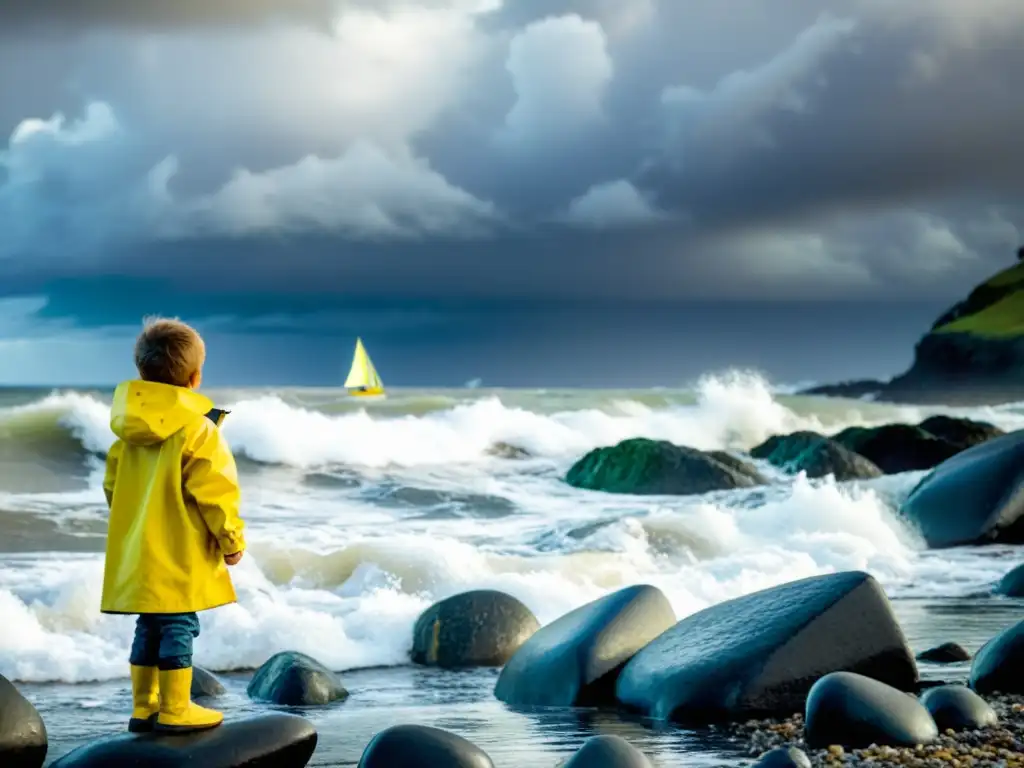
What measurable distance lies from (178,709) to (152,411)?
99 cm

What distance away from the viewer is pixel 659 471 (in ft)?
61.1

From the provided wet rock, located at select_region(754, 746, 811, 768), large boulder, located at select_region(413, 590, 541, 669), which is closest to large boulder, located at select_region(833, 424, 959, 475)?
large boulder, located at select_region(413, 590, 541, 669)

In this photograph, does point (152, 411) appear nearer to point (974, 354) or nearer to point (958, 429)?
point (958, 429)

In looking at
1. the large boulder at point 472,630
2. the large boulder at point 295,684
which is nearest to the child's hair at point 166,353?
the large boulder at point 295,684

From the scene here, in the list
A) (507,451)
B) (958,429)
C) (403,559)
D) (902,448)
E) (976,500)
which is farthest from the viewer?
(507,451)

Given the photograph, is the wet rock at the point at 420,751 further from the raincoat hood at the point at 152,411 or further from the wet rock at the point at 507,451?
the wet rock at the point at 507,451

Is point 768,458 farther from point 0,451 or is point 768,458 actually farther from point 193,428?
A: point 193,428

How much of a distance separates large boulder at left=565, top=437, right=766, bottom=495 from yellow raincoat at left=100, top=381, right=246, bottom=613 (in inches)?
572

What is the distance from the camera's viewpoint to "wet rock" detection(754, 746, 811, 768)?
173 inches

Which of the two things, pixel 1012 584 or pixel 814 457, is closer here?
pixel 1012 584

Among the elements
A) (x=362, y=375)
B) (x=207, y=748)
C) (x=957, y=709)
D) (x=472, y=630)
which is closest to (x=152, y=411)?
(x=207, y=748)

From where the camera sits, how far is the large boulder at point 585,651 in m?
6.14

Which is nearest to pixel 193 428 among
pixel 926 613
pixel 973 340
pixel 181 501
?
pixel 181 501

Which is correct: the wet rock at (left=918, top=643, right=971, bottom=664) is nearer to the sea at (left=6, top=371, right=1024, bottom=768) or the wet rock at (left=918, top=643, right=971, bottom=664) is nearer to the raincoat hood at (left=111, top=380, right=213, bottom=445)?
the sea at (left=6, top=371, right=1024, bottom=768)
